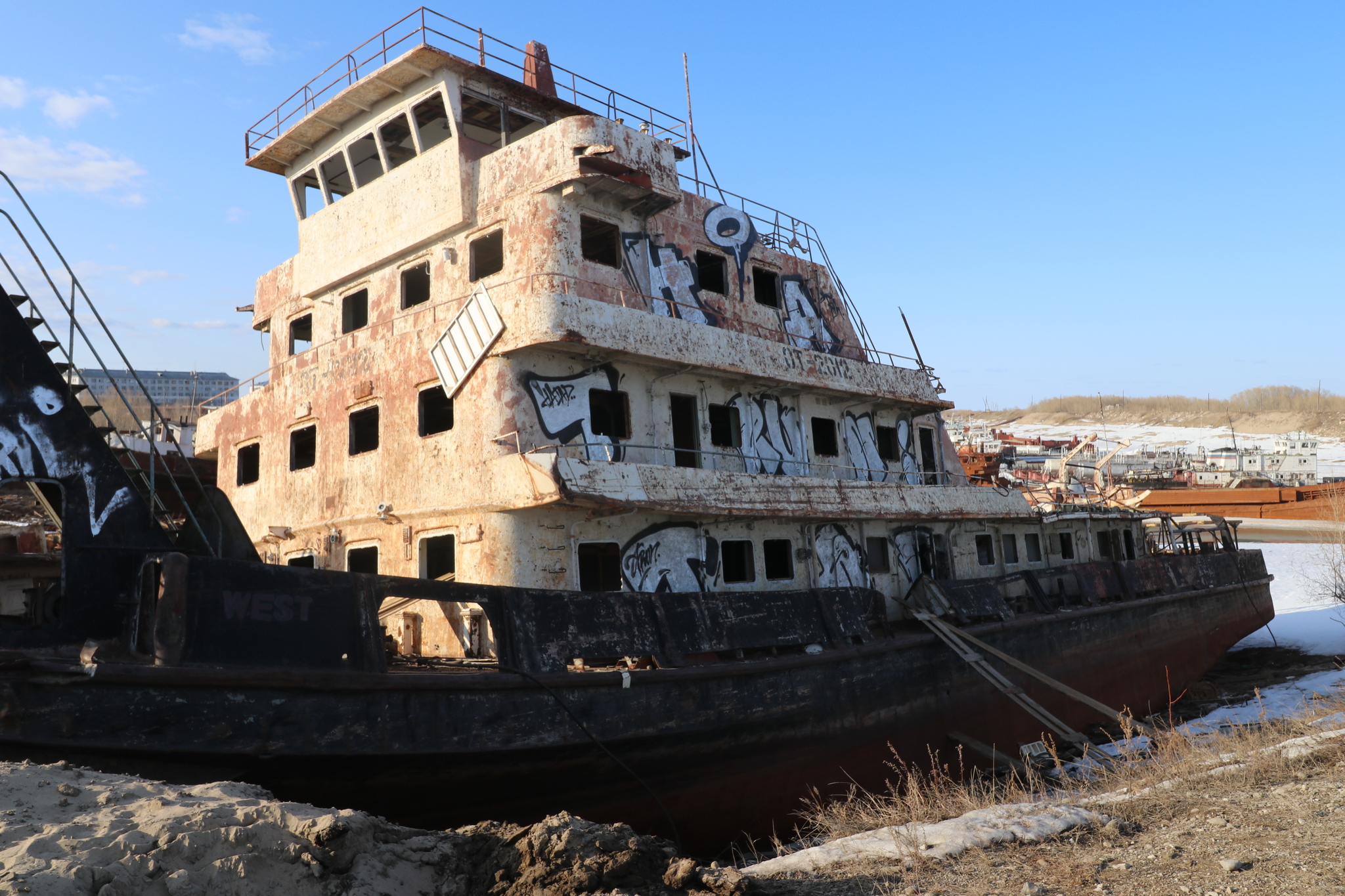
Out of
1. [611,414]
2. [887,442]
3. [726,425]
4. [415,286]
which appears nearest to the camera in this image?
[611,414]

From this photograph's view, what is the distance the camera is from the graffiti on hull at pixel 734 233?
12.4 m

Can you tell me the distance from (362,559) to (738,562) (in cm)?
492

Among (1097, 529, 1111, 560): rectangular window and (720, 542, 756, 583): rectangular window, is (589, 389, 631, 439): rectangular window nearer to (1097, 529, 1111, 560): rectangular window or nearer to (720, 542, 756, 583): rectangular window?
(720, 542, 756, 583): rectangular window

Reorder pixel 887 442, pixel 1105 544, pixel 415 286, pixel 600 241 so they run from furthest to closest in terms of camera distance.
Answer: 1. pixel 1105 544
2. pixel 887 442
3. pixel 600 241
4. pixel 415 286

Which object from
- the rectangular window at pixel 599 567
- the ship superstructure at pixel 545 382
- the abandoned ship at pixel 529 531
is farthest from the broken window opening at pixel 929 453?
the rectangular window at pixel 599 567

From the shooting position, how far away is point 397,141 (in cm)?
1271

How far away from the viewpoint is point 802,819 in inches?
355

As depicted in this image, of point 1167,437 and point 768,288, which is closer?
point 768,288

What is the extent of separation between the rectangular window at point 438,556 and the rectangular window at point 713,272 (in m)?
5.17

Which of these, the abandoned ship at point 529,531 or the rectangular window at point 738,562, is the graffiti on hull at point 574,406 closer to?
the abandoned ship at point 529,531

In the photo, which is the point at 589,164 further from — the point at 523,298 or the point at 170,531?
the point at 170,531

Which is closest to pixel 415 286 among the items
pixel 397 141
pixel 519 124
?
pixel 397 141

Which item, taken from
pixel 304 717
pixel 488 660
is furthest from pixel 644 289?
pixel 304 717

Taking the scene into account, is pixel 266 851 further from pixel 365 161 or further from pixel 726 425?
pixel 365 161
